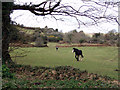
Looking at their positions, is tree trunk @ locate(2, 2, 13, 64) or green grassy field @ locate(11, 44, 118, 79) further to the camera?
green grassy field @ locate(11, 44, 118, 79)

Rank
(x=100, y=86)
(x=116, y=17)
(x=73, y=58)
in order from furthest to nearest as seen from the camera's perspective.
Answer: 1. (x=73, y=58)
2. (x=116, y=17)
3. (x=100, y=86)

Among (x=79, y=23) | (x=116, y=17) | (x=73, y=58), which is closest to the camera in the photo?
(x=116, y=17)

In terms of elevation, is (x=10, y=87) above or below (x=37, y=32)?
below

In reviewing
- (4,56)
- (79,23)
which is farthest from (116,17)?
(4,56)

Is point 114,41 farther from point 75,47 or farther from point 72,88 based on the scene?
point 72,88

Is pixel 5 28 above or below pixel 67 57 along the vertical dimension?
above

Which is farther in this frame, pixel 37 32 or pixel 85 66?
pixel 37 32

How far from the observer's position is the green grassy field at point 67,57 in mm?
9086

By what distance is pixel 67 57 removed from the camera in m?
9.79

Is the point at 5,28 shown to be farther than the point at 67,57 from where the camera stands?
No

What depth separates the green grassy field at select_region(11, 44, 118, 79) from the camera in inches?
358

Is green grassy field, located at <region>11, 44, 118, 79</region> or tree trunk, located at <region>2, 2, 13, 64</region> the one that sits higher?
tree trunk, located at <region>2, 2, 13, 64</region>

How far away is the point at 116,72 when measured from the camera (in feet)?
26.0

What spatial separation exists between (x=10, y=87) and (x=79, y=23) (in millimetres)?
5319
